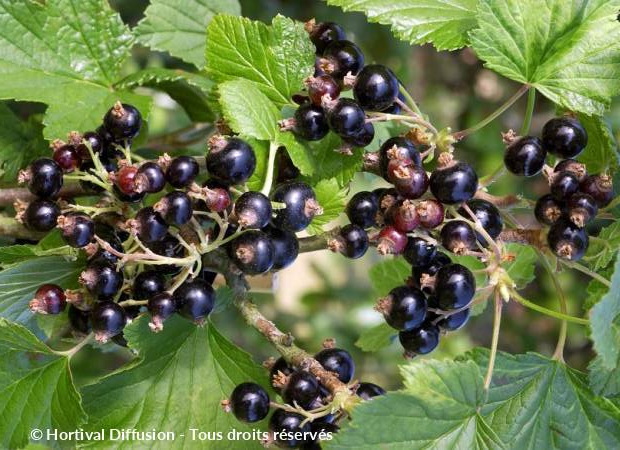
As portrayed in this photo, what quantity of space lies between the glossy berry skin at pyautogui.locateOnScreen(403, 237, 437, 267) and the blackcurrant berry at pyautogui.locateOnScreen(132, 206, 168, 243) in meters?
0.25

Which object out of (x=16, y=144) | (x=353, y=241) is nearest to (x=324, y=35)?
(x=353, y=241)

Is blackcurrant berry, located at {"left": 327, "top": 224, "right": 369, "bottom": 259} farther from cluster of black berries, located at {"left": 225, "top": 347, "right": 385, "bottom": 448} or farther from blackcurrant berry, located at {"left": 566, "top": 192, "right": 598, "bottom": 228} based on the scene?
blackcurrant berry, located at {"left": 566, "top": 192, "right": 598, "bottom": 228}

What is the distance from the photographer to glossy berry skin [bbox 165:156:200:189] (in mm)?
814

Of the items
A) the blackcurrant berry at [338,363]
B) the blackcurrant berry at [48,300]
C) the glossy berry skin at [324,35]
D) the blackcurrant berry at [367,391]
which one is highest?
the glossy berry skin at [324,35]

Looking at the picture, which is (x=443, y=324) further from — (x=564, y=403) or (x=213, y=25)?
(x=213, y=25)

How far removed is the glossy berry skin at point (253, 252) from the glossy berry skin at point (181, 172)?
0.09 meters

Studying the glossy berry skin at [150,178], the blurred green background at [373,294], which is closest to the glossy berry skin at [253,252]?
the glossy berry skin at [150,178]

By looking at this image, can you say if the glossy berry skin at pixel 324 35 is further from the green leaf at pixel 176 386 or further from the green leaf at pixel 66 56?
the green leaf at pixel 176 386

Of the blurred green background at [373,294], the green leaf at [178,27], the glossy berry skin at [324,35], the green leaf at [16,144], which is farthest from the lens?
the blurred green background at [373,294]

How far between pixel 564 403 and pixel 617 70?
0.39 metres

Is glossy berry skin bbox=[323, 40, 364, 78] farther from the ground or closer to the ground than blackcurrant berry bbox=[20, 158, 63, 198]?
farther from the ground

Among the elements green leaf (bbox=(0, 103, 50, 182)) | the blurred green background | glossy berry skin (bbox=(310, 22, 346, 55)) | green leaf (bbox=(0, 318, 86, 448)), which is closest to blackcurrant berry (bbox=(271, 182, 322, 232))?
glossy berry skin (bbox=(310, 22, 346, 55))

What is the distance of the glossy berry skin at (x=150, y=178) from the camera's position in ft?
2.64

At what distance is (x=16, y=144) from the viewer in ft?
3.59
